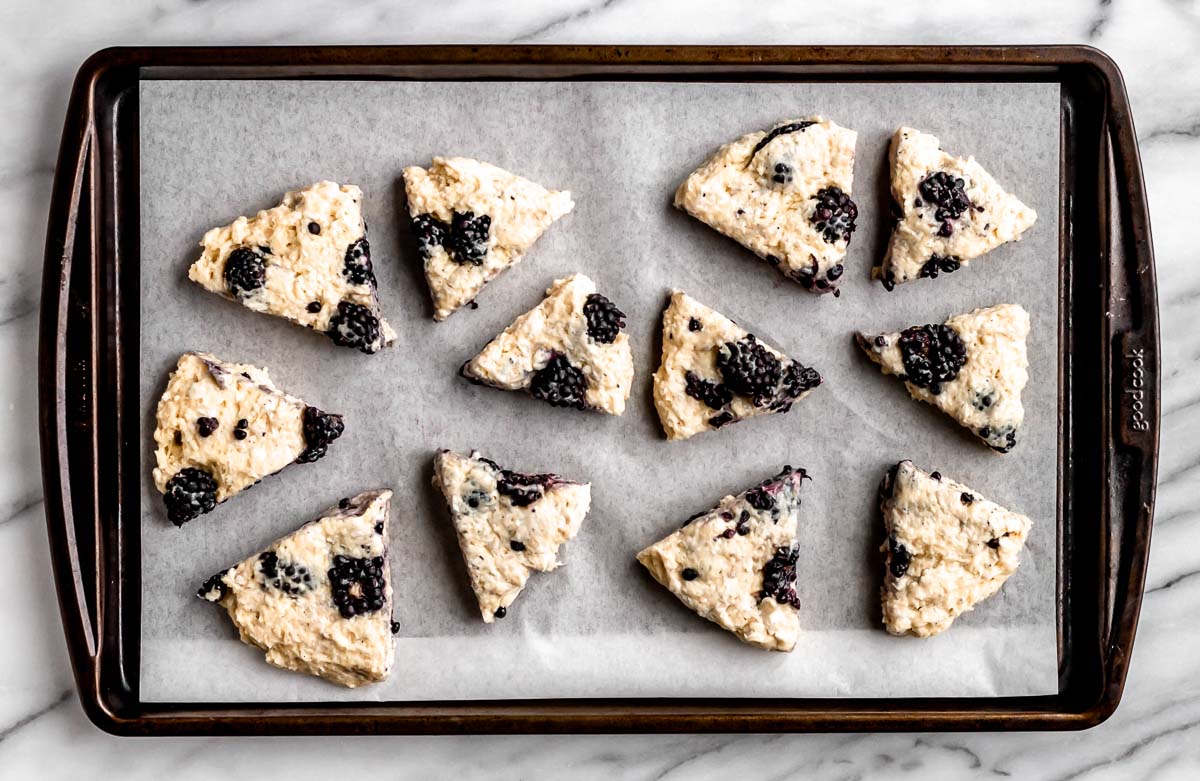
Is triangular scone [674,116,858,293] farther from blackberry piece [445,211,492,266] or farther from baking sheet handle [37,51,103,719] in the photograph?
baking sheet handle [37,51,103,719]

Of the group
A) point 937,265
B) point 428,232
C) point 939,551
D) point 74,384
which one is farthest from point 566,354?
point 74,384

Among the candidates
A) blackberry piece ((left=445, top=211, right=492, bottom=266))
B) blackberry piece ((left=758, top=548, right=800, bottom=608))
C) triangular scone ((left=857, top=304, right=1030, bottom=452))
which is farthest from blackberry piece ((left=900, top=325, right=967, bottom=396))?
blackberry piece ((left=445, top=211, right=492, bottom=266))

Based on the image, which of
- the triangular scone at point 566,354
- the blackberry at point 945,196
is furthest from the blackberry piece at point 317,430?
the blackberry at point 945,196

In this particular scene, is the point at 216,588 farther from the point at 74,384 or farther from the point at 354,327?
the point at 354,327

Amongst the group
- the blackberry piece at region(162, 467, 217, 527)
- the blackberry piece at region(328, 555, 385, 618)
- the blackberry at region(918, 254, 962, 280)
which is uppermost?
the blackberry at region(918, 254, 962, 280)

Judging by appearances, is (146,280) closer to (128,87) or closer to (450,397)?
(128,87)

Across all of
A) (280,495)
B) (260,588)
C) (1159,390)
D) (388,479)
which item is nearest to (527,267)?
(388,479)
